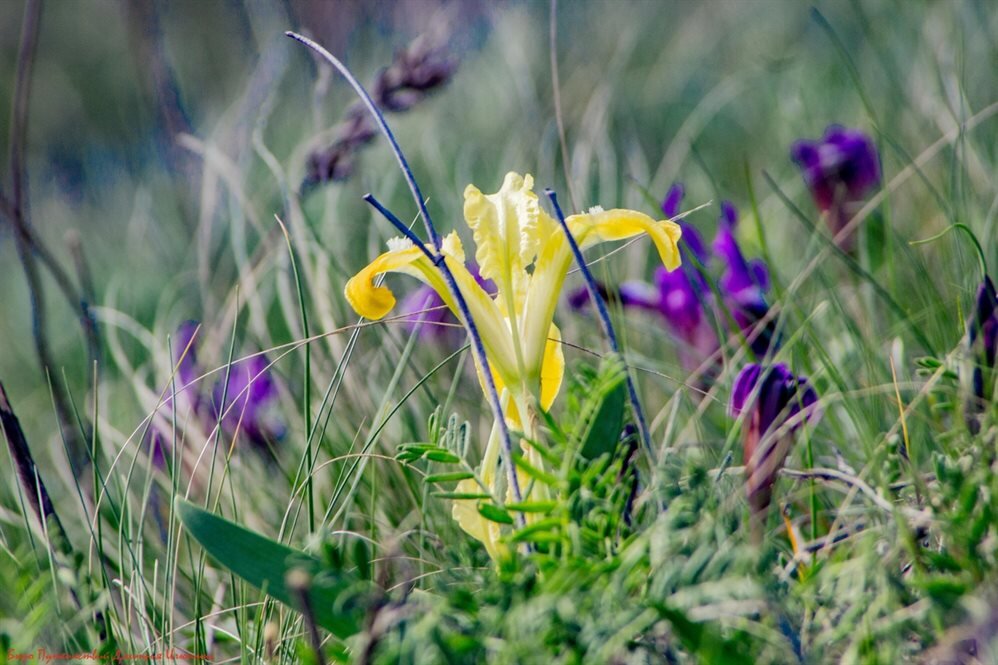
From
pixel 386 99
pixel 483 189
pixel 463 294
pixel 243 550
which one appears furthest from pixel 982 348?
pixel 483 189

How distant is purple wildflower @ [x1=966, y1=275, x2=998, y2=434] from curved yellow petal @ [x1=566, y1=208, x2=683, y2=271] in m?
0.27

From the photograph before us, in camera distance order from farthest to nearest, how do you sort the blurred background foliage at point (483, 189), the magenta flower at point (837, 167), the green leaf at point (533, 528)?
the magenta flower at point (837, 167), the blurred background foliage at point (483, 189), the green leaf at point (533, 528)

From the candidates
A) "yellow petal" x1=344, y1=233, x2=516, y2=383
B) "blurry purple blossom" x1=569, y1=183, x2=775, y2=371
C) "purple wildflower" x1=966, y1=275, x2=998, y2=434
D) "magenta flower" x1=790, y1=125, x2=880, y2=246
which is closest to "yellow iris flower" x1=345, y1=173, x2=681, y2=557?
"yellow petal" x1=344, y1=233, x2=516, y2=383

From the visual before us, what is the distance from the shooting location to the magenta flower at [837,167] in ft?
5.36

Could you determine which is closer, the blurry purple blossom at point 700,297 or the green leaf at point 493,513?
the green leaf at point 493,513

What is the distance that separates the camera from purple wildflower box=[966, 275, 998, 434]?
82 cm

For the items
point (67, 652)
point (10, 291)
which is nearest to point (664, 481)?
point (67, 652)

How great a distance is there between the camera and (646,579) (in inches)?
24.8

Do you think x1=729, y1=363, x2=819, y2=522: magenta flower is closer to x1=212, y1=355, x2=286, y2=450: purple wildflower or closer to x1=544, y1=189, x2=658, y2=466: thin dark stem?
x1=544, y1=189, x2=658, y2=466: thin dark stem

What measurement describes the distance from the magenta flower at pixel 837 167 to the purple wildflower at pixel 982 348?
2.55 feet

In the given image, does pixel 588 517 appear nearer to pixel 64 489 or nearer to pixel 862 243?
pixel 862 243

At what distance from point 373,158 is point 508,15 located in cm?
74

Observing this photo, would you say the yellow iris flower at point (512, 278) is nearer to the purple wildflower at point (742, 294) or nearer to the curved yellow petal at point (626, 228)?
the curved yellow petal at point (626, 228)

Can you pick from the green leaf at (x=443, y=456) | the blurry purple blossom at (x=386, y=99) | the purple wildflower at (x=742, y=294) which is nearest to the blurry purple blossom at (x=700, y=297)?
the purple wildflower at (x=742, y=294)
